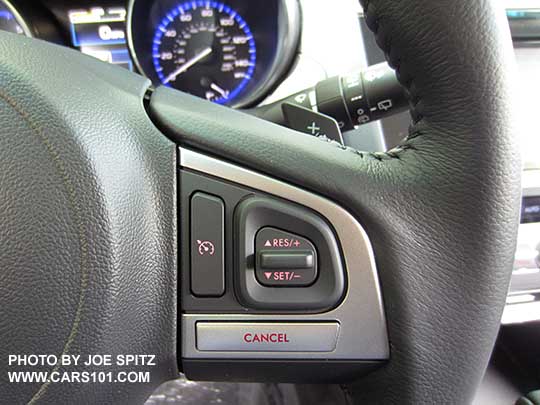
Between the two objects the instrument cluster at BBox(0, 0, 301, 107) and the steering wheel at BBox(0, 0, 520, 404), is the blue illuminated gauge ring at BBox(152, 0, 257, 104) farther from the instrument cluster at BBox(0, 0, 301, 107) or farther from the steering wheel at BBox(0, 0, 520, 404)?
the steering wheel at BBox(0, 0, 520, 404)

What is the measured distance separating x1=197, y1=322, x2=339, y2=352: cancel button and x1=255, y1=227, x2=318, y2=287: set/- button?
0.12 feet

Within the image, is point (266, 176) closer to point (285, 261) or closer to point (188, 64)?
point (285, 261)

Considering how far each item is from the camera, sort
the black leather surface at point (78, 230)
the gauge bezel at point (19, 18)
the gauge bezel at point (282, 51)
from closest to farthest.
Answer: the black leather surface at point (78, 230), the gauge bezel at point (282, 51), the gauge bezel at point (19, 18)

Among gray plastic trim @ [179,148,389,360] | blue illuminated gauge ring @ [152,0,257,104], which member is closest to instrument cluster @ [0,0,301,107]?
blue illuminated gauge ring @ [152,0,257,104]

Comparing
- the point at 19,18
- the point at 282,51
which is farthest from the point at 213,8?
the point at 19,18

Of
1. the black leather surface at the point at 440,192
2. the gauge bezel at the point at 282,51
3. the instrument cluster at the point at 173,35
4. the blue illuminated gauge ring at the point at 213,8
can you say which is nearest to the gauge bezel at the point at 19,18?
the instrument cluster at the point at 173,35

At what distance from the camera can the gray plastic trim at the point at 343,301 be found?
52 centimetres

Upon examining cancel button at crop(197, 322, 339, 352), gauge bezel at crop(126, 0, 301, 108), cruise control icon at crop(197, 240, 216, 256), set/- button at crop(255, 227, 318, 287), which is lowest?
cancel button at crop(197, 322, 339, 352)

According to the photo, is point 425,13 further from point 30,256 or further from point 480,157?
point 30,256

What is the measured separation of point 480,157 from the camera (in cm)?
50

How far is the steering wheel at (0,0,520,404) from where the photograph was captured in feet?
1.61

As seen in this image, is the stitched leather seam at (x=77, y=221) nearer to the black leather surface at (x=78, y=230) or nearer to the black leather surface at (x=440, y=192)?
the black leather surface at (x=78, y=230)

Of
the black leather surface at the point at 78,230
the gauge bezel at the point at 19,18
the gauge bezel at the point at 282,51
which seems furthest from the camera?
the gauge bezel at the point at 19,18

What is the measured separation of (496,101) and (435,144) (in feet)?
0.19
